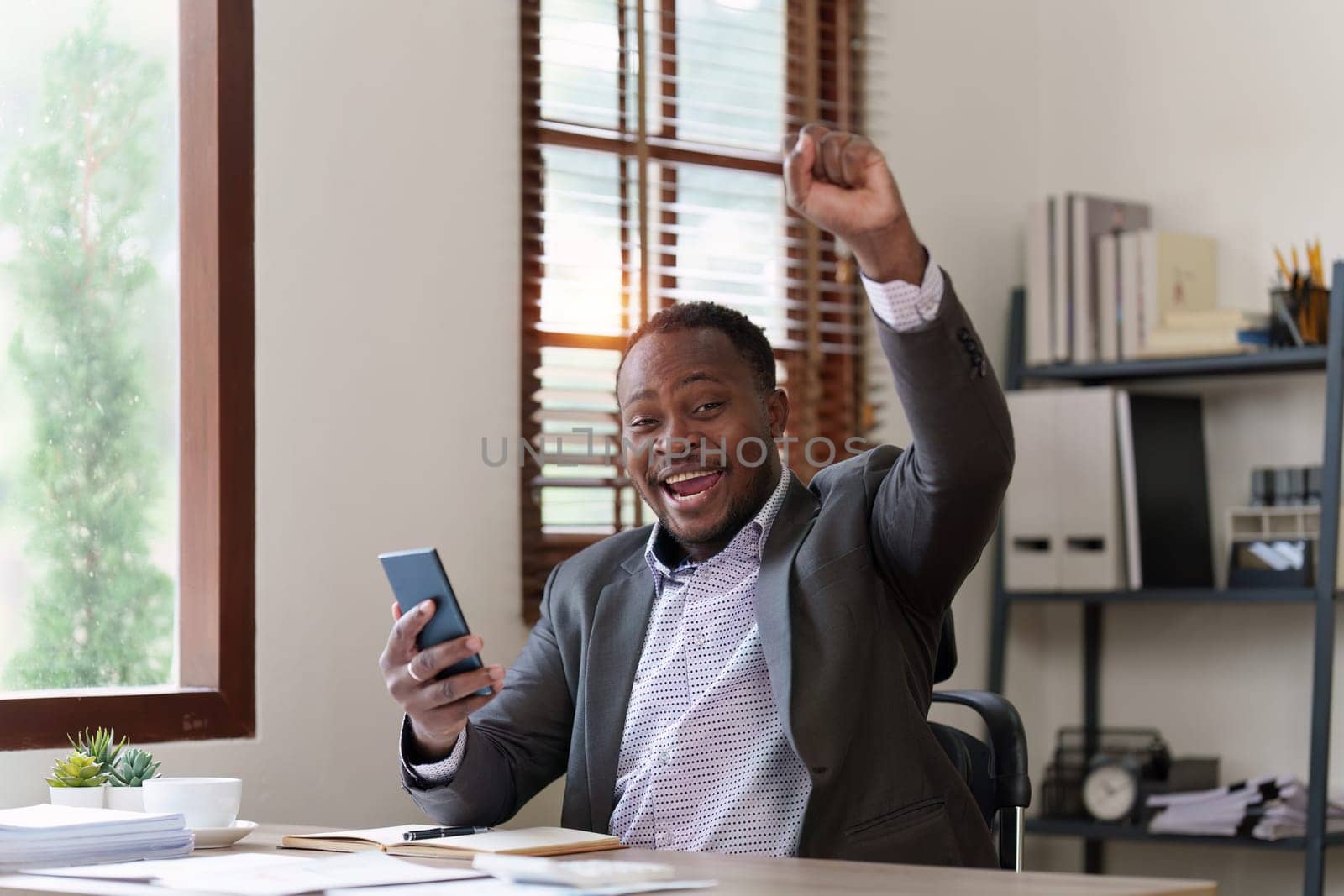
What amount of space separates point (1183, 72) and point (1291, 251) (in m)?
0.53

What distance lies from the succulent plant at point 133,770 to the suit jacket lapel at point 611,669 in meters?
0.58

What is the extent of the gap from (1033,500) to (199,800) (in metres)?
2.07

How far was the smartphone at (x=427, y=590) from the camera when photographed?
1.74 m

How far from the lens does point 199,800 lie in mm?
1952

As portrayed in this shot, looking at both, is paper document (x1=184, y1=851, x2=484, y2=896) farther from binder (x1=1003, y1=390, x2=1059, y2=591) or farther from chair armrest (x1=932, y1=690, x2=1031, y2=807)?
binder (x1=1003, y1=390, x2=1059, y2=591)

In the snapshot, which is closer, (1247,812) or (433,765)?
(433,765)

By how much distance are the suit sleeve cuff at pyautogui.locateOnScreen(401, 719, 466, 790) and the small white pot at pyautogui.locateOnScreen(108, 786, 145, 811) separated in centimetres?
38

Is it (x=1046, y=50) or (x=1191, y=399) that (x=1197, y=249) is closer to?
(x=1191, y=399)

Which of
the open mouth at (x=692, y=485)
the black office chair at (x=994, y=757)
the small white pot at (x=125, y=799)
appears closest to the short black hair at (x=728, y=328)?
the open mouth at (x=692, y=485)

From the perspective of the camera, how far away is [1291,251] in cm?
337

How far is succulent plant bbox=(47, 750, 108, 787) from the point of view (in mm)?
2152

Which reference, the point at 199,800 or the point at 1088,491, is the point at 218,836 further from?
the point at 1088,491

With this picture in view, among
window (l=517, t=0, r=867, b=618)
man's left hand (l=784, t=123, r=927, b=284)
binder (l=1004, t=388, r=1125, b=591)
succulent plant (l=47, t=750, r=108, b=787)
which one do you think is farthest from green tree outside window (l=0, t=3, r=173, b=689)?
binder (l=1004, t=388, r=1125, b=591)

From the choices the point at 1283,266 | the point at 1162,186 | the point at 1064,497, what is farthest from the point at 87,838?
the point at 1162,186
